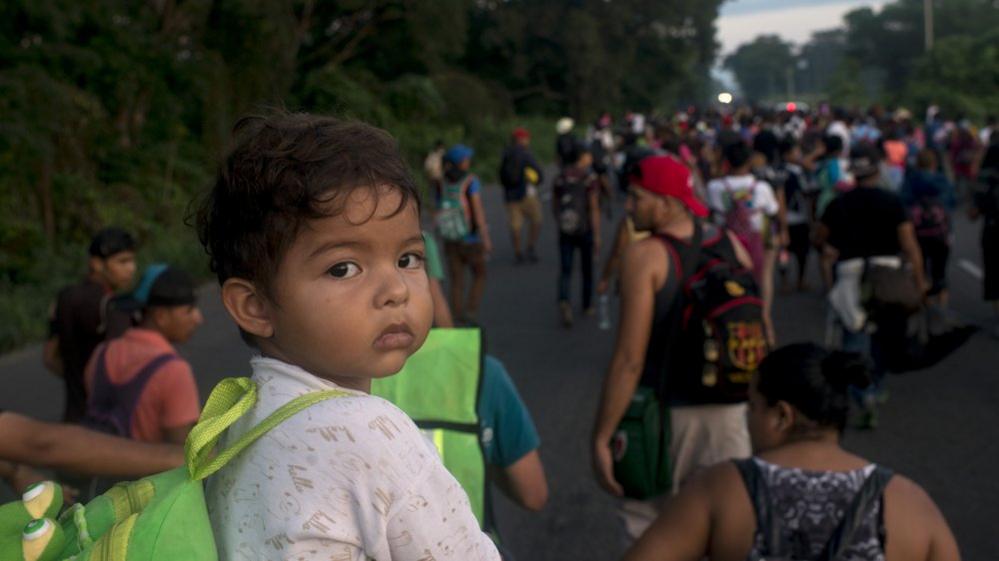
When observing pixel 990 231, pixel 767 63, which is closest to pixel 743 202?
pixel 990 231

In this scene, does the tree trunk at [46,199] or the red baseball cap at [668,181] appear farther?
the tree trunk at [46,199]

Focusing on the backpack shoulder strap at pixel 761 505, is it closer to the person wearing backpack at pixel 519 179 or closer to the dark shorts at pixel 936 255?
the dark shorts at pixel 936 255

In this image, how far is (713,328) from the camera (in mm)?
3826

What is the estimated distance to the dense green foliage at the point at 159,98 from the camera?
14492 millimetres

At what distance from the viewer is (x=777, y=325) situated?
11047 mm

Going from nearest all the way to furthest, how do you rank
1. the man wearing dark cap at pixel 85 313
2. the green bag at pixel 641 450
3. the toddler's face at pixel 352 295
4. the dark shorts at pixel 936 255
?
the toddler's face at pixel 352 295 → the green bag at pixel 641 450 → the man wearing dark cap at pixel 85 313 → the dark shorts at pixel 936 255

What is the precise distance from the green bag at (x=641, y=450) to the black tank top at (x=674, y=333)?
0.09m

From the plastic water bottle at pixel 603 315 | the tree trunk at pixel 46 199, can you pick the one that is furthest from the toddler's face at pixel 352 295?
the tree trunk at pixel 46 199

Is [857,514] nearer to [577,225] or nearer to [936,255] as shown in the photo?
[936,255]

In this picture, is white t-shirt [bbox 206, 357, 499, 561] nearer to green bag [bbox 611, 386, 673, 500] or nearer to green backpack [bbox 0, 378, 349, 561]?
green backpack [bbox 0, 378, 349, 561]

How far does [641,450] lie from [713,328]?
0.46 m

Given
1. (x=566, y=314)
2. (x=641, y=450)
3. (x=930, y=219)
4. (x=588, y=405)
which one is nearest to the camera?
(x=641, y=450)

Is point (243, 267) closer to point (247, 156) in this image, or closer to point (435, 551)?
point (247, 156)

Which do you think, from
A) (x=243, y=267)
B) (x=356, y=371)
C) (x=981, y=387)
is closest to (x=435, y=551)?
(x=356, y=371)
